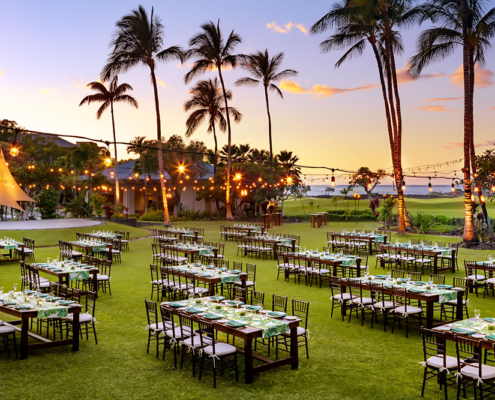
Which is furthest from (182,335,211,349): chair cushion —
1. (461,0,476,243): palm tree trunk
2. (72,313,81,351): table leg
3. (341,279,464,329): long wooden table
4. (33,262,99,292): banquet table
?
(461,0,476,243): palm tree trunk

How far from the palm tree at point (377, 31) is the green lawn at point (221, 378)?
65.1ft

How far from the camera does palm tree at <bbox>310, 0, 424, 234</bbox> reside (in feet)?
94.5

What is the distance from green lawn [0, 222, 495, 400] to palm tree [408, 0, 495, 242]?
17280 millimetres

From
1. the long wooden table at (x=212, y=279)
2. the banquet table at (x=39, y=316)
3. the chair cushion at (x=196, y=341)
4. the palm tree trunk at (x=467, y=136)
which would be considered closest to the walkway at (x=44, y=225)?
the long wooden table at (x=212, y=279)

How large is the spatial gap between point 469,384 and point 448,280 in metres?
10.1

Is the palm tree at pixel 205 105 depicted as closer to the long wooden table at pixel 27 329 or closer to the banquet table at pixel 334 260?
the banquet table at pixel 334 260

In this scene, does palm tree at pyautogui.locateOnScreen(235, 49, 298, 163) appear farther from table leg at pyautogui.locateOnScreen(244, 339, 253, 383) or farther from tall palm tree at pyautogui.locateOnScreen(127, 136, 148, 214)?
table leg at pyautogui.locateOnScreen(244, 339, 253, 383)

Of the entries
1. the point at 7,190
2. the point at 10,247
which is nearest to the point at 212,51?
the point at 10,247

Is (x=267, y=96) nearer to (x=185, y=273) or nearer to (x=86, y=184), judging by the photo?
(x=86, y=184)

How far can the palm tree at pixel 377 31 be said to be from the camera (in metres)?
28.8

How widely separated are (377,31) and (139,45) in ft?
55.2

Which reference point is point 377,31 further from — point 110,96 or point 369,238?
point 110,96

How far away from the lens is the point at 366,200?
282ft

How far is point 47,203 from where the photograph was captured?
36.7 m
